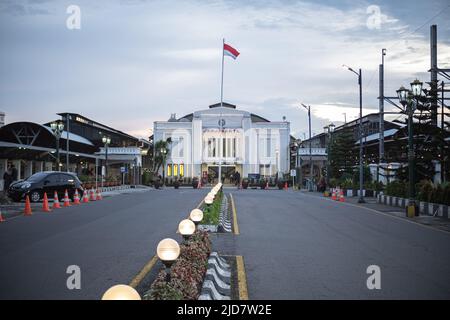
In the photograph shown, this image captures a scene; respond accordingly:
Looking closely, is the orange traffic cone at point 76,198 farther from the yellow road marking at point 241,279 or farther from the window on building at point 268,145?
the window on building at point 268,145

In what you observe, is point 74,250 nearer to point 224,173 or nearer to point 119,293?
point 119,293

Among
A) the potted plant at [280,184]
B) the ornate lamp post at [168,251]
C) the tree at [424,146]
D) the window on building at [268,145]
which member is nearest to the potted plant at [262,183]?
the potted plant at [280,184]

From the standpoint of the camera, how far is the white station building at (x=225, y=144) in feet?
248

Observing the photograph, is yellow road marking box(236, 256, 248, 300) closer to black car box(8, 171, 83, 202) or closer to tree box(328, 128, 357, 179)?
black car box(8, 171, 83, 202)

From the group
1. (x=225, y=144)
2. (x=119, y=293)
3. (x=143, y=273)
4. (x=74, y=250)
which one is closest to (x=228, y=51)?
(x=74, y=250)

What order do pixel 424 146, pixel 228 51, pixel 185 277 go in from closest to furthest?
pixel 185 277 < pixel 424 146 < pixel 228 51

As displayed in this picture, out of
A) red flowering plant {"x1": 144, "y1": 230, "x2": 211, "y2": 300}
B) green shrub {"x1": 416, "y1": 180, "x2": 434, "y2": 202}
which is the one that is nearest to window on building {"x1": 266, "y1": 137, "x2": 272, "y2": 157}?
green shrub {"x1": 416, "y1": 180, "x2": 434, "y2": 202}

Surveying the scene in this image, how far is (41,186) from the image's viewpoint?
26.1m

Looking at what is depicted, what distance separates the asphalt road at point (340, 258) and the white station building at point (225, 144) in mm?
57672

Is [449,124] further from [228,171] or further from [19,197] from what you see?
[228,171]

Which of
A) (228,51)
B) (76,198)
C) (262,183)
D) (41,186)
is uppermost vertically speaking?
(228,51)

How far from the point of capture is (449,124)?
28859 mm

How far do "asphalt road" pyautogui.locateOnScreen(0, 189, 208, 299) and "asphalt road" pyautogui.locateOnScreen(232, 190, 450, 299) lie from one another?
90.8 inches

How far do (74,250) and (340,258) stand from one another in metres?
5.74
